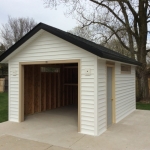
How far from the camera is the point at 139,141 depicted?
15.8ft

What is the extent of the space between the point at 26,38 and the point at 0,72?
52.1 feet

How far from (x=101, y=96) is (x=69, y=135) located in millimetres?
1432

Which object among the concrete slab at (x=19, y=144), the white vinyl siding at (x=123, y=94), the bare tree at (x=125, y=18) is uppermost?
the bare tree at (x=125, y=18)

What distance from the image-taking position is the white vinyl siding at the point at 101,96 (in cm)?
536

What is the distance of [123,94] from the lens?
757 cm

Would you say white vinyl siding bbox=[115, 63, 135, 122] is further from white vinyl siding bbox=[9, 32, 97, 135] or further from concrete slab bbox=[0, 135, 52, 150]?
concrete slab bbox=[0, 135, 52, 150]

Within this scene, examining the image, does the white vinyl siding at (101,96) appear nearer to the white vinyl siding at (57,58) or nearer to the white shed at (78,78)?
the white shed at (78,78)

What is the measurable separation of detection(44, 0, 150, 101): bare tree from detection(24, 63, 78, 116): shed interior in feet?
16.5

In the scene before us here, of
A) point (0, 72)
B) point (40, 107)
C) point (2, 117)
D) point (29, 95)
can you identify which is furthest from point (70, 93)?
point (0, 72)

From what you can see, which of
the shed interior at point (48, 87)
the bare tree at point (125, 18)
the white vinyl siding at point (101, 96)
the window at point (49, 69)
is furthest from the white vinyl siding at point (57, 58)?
the bare tree at point (125, 18)

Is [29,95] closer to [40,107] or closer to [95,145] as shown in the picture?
[40,107]

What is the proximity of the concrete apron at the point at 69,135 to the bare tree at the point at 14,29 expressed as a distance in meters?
19.8

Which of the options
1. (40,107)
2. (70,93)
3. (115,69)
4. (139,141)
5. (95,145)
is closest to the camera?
(95,145)

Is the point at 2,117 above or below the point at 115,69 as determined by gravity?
below
